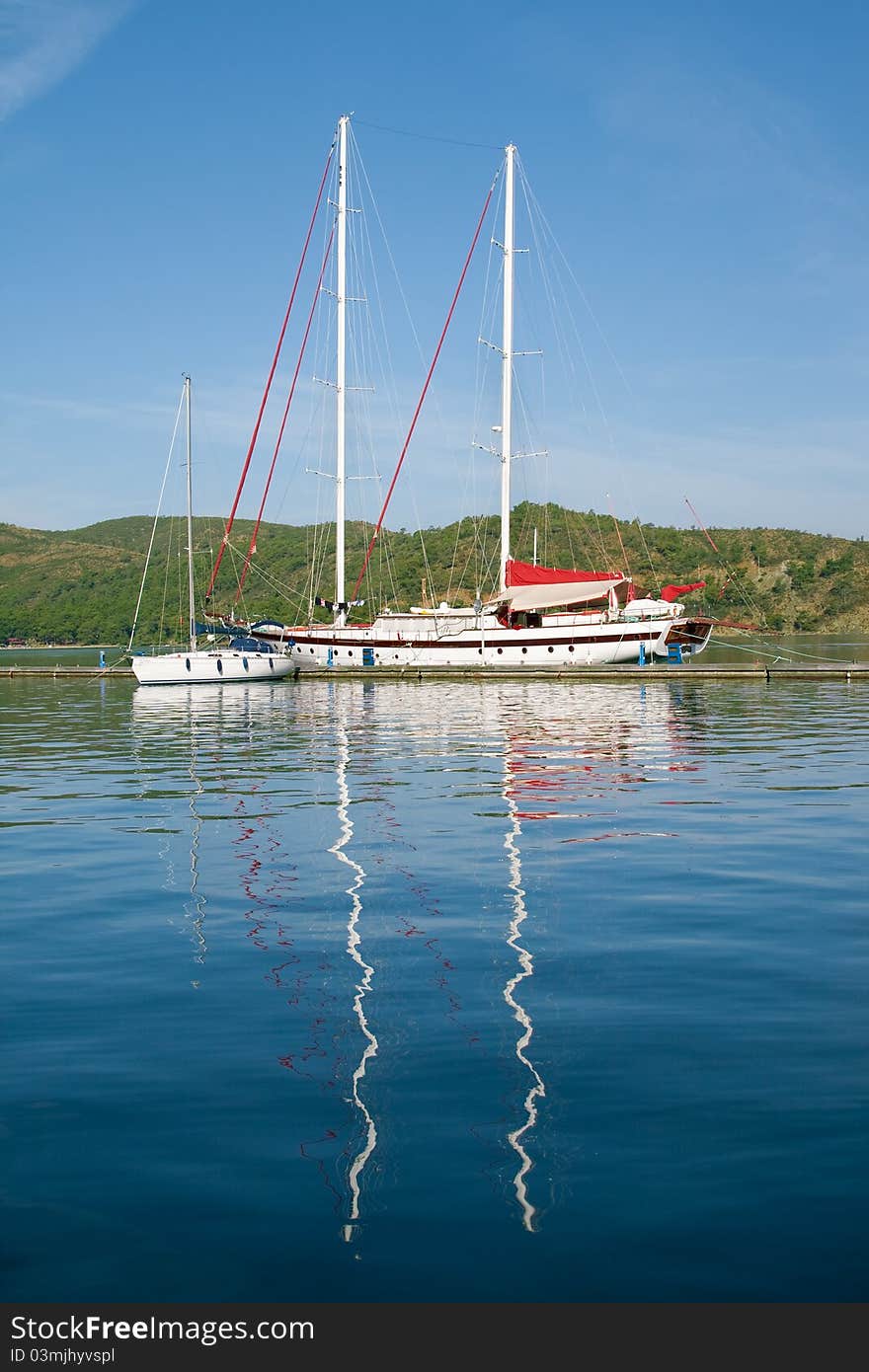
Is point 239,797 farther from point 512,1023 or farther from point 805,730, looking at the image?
point 805,730

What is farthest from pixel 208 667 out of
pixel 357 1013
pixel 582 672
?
pixel 357 1013

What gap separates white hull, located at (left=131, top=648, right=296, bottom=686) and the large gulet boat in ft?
20.4

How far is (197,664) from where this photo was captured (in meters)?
63.5

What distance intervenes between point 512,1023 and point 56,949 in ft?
13.9

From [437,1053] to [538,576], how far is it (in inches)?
2467

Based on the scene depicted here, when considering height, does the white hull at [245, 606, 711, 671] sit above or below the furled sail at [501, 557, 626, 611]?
below

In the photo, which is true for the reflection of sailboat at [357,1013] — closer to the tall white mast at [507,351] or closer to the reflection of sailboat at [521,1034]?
the reflection of sailboat at [521,1034]

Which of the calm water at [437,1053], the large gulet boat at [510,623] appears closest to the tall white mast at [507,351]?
the large gulet boat at [510,623]

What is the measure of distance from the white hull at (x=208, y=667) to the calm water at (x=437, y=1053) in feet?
146

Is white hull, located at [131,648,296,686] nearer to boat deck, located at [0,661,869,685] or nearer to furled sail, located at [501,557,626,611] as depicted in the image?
boat deck, located at [0,661,869,685]

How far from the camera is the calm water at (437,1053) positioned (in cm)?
518

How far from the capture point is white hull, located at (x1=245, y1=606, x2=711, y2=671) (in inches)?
2687

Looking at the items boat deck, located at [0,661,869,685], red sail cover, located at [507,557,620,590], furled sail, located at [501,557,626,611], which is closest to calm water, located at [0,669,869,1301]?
boat deck, located at [0,661,869,685]

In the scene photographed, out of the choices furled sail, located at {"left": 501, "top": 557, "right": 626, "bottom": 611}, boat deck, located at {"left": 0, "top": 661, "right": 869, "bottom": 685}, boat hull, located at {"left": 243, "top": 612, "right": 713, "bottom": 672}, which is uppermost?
furled sail, located at {"left": 501, "top": 557, "right": 626, "bottom": 611}
